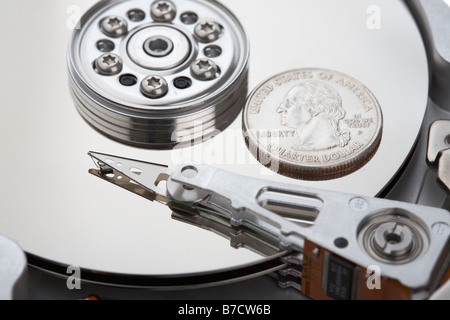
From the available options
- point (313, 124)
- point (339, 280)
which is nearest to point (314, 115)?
point (313, 124)

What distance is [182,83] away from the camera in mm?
2328

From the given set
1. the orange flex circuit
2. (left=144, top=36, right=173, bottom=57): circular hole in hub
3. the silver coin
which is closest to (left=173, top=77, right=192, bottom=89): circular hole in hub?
(left=144, top=36, right=173, bottom=57): circular hole in hub

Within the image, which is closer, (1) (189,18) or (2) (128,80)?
(2) (128,80)

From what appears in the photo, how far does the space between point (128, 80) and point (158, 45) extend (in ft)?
0.58

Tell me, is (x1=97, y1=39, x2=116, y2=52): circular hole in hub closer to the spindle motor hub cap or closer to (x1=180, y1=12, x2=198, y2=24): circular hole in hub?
the spindle motor hub cap

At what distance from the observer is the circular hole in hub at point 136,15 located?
2.52 meters

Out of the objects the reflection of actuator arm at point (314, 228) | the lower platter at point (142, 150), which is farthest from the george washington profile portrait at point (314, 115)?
the reflection of actuator arm at point (314, 228)

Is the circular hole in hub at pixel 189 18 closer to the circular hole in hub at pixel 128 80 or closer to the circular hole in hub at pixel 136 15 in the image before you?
the circular hole in hub at pixel 136 15

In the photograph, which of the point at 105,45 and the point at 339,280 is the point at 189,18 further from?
the point at 339,280

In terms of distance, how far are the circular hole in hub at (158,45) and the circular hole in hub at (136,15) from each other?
13 cm

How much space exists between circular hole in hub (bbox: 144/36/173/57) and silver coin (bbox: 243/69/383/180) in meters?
0.34

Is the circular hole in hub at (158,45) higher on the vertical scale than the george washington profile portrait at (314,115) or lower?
higher

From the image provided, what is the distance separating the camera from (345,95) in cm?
221
